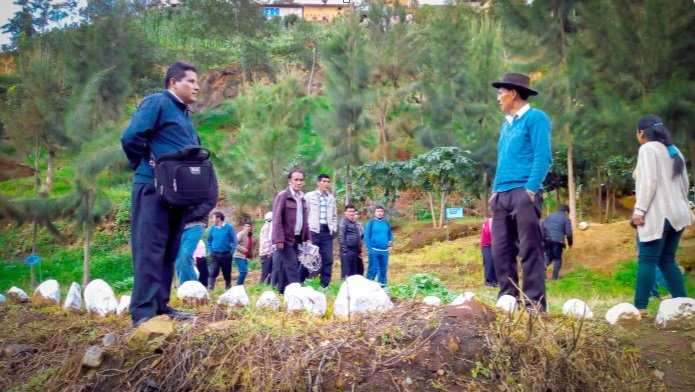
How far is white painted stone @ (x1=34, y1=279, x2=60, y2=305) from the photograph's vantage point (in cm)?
648

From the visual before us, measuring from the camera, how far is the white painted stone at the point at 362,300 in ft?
15.7

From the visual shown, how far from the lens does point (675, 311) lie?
4902mm

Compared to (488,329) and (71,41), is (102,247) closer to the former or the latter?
(71,41)

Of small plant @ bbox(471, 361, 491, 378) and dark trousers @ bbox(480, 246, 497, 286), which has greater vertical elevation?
small plant @ bbox(471, 361, 491, 378)

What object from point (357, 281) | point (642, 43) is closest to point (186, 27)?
point (642, 43)

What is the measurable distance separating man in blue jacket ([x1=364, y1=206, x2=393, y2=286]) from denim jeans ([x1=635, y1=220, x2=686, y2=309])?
6927 millimetres

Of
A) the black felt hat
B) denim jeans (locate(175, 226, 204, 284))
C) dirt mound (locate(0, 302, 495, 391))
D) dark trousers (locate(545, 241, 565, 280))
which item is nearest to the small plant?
dirt mound (locate(0, 302, 495, 391))

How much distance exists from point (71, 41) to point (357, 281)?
2438 centimetres

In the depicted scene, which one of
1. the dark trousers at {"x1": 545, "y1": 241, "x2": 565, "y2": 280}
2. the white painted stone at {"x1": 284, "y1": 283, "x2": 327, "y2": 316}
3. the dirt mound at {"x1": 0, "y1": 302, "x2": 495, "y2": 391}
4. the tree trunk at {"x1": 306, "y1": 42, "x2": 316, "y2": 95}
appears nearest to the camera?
the dirt mound at {"x1": 0, "y1": 302, "x2": 495, "y2": 391}

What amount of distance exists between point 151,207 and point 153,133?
0.53 m

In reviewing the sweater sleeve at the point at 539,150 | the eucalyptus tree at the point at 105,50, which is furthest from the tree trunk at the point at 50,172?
the sweater sleeve at the point at 539,150

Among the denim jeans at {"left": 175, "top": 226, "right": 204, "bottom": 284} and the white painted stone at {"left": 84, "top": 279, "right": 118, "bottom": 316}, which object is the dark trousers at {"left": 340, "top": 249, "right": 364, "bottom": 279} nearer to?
the denim jeans at {"left": 175, "top": 226, "right": 204, "bottom": 284}

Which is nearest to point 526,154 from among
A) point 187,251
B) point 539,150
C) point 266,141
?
point 539,150

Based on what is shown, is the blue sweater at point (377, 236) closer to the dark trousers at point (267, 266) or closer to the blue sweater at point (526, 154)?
the dark trousers at point (267, 266)
